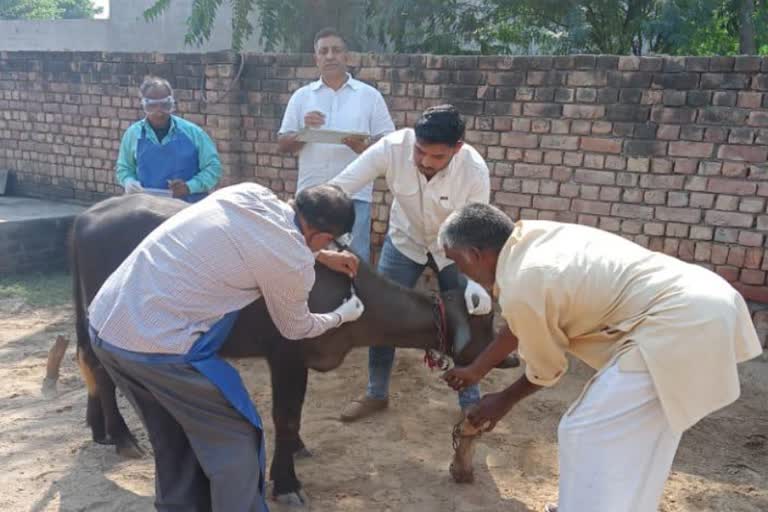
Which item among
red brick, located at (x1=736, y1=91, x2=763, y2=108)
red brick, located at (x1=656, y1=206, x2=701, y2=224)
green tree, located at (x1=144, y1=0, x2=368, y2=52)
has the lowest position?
red brick, located at (x1=656, y1=206, x2=701, y2=224)

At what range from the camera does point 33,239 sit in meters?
7.08

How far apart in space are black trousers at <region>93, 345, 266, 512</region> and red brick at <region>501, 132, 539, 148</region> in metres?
3.48

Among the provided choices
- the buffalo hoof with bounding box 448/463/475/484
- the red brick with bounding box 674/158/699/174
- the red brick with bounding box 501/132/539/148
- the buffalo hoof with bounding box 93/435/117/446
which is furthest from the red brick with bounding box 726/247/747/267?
the buffalo hoof with bounding box 93/435/117/446

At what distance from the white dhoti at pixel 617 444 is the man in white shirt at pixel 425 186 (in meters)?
1.15

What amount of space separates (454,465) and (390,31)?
242 inches

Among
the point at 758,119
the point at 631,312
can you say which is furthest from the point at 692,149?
the point at 631,312

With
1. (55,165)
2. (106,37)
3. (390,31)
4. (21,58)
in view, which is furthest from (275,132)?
(106,37)

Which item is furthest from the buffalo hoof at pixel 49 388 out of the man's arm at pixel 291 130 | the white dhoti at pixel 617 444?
the white dhoti at pixel 617 444

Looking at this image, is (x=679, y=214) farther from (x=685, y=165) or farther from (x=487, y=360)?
(x=487, y=360)

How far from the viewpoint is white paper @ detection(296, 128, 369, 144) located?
15.3ft

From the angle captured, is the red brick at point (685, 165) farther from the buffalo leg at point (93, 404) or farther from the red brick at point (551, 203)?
the buffalo leg at point (93, 404)

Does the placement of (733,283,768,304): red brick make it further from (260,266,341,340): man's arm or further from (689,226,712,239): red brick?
(260,266,341,340): man's arm

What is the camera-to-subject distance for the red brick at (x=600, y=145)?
5090mm

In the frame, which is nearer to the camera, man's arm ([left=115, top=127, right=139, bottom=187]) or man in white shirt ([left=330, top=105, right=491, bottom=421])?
man in white shirt ([left=330, top=105, right=491, bottom=421])
